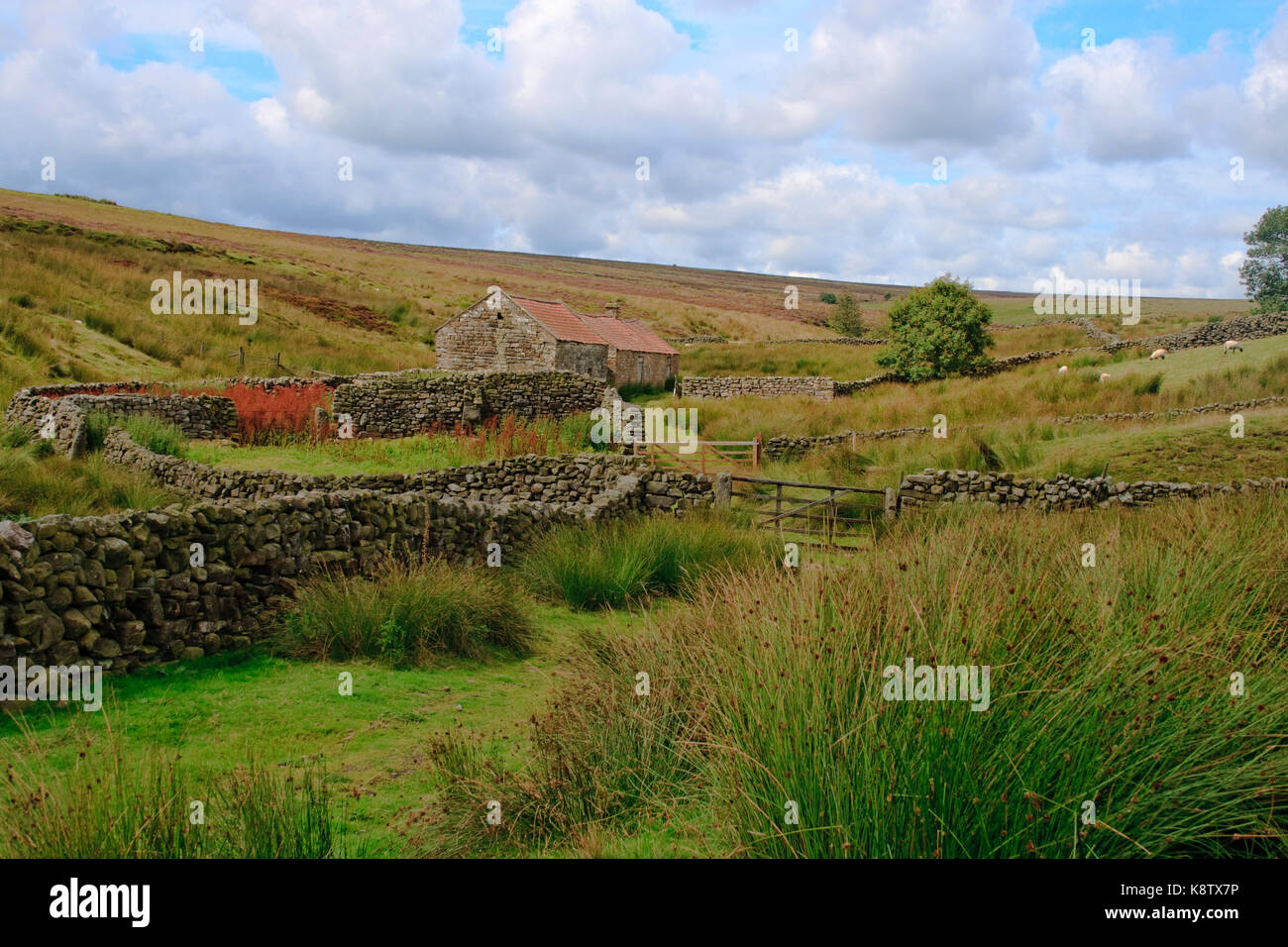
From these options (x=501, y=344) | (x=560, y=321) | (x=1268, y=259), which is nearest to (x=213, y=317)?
(x=501, y=344)

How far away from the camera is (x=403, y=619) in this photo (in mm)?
7211

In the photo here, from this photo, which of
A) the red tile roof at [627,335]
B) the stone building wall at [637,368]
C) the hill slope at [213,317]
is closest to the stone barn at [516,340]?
the stone building wall at [637,368]

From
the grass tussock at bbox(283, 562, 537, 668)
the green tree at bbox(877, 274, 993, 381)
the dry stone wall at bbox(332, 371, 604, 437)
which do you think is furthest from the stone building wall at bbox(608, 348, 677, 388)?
the grass tussock at bbox(283, 562, 537, 668)

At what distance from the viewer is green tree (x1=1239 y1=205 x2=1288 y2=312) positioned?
2586 inches

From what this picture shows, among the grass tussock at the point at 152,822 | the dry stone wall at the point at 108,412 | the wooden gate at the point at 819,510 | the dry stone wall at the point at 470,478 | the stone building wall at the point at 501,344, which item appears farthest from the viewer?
the stone building wall at the point at 501,344

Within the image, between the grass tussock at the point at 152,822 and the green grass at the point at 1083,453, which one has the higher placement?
the green grass at the point at 1083,453

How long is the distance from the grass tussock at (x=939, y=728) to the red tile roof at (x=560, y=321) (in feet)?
99.0

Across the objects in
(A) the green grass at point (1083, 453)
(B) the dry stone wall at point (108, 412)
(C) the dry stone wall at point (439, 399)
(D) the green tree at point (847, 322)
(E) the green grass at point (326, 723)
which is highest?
(D) the green tree at point (847, 322)

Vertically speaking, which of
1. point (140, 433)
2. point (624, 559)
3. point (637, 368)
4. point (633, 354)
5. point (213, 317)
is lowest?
point (624, 559)

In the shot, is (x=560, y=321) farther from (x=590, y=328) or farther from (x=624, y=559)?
(x=624, y=559)

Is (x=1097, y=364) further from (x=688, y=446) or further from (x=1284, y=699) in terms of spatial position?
(x=1284, y=699)

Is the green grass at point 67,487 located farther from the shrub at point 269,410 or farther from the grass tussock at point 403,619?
the shrub at point 269,410

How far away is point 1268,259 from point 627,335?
56983 millimetres

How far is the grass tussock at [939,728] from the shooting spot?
126 inches
